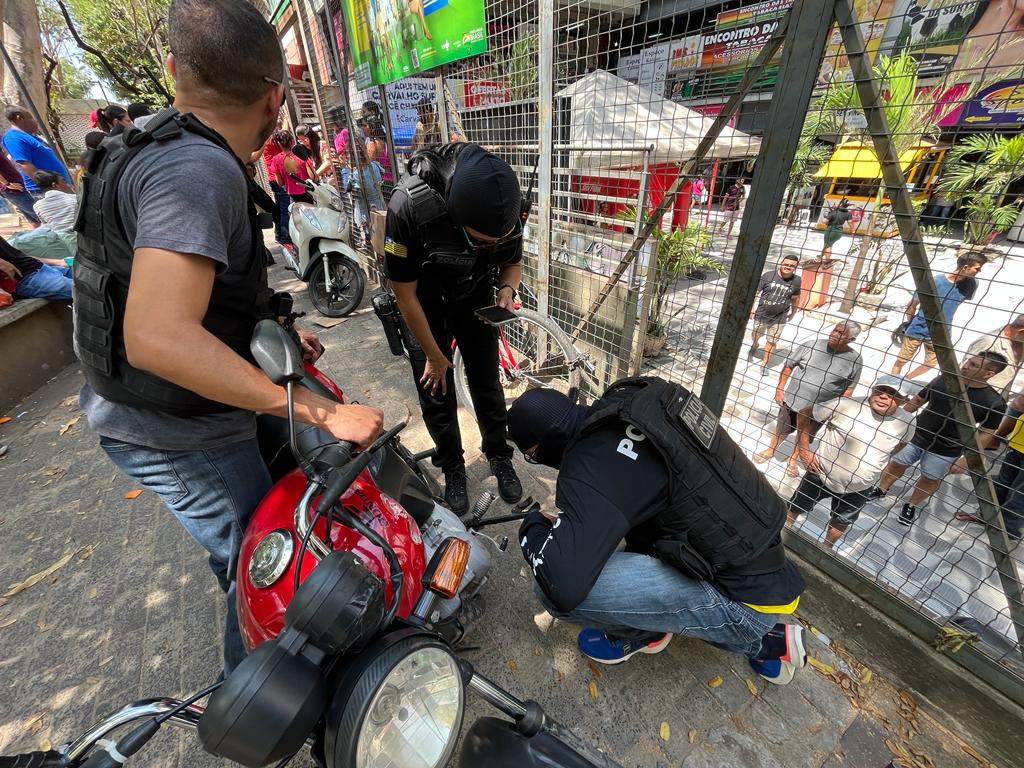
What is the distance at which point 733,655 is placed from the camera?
1837 mm

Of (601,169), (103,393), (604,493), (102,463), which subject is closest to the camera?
(103,393)

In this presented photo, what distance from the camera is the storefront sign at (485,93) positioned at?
3.30 metres

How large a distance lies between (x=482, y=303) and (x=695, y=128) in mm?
2105

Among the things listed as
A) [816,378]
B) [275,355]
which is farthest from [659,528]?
[816,378]

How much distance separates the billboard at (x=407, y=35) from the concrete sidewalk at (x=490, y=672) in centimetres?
321

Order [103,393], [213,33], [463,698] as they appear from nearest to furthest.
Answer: [463,698] < [213,33] < [103,393]

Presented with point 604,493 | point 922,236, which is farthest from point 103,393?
point 922,236

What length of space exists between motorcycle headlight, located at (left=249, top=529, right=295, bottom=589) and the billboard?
3139 mm

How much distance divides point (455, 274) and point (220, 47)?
→ 1.21m

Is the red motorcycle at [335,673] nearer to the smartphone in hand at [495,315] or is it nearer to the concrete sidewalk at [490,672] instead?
the concrete sidewalk at [490,672]

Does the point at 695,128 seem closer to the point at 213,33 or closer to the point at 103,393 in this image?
the point at 213,33

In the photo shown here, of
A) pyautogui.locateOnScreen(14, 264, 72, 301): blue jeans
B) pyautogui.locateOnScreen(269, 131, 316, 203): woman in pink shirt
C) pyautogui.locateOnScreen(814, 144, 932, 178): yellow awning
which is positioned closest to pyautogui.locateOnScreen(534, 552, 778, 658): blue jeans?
pyautogui.locateOnScreen(814, 144, 932, 178): yellow awning

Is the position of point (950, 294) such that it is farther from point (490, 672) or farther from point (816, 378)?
point (490, 672)

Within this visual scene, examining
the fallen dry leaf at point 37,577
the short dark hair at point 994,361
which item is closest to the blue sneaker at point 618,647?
the short dark hair at point 994,361
